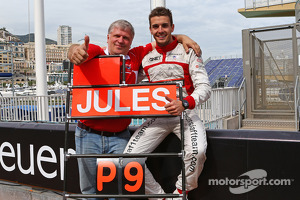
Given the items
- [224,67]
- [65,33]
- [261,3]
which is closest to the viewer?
[261,3]

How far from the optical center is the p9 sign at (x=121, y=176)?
2795 millimetres

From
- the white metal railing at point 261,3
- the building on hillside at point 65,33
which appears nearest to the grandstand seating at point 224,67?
the white metal railing at point 261,3

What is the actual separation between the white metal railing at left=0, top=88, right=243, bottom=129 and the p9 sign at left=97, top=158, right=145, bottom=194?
19.4 feet

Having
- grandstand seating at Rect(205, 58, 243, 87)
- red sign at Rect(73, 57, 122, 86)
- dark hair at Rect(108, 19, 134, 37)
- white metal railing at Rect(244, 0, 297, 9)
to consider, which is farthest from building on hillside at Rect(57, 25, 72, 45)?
red sign at Rect(73, 57, 122, 86)

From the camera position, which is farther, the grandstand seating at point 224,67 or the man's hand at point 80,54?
the grandstand seating at point 224,67

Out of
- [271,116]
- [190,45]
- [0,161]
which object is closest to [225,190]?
[190,45]

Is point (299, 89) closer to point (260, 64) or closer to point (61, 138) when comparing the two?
point (260, 64)

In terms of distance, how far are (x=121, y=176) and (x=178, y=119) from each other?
0.75 meters

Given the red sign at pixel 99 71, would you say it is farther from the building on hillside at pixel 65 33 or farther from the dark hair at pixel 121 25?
the building on hillside at pixel 65 33

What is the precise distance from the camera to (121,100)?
2.83m

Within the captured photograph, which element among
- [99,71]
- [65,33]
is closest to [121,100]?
[99,71]

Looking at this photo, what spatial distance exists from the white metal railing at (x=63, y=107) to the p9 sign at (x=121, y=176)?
591 centimetres

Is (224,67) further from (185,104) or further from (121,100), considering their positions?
(185,104)

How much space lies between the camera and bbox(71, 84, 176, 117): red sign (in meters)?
2.76
